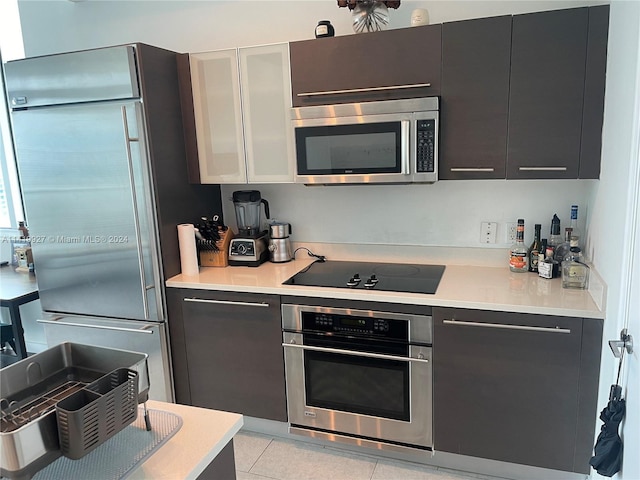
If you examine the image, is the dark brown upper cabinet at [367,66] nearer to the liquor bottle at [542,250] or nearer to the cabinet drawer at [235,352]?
the liquor bottle at [542,250]

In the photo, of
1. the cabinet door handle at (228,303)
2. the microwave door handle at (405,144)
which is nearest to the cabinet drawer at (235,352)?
the cabinet door handle at (228,303)

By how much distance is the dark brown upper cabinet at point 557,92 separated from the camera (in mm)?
2027

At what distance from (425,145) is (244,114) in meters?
1.02

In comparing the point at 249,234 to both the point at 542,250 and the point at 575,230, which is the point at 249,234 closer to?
the point at 542,250

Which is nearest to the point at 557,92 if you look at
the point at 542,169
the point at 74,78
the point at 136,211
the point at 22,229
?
the point at 542,169

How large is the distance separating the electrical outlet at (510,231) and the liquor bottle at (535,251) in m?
0.11

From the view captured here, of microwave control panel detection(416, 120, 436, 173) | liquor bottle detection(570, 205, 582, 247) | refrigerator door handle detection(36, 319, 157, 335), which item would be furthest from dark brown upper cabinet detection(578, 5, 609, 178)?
refrigerator door handle detection(36, 319, 157, 335)

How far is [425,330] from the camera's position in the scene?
2148 millimetres

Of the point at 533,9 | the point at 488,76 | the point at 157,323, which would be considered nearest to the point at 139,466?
the point at 157,323

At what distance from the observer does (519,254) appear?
7.97ft

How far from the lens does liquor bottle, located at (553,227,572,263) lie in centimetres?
234

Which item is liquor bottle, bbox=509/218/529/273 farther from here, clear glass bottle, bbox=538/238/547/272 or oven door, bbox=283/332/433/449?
oven door, bbox=283/332/433/449

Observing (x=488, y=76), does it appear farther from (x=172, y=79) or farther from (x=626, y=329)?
(x=172, y=79)

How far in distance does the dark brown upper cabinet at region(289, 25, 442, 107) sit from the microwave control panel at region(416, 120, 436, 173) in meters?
0.16
